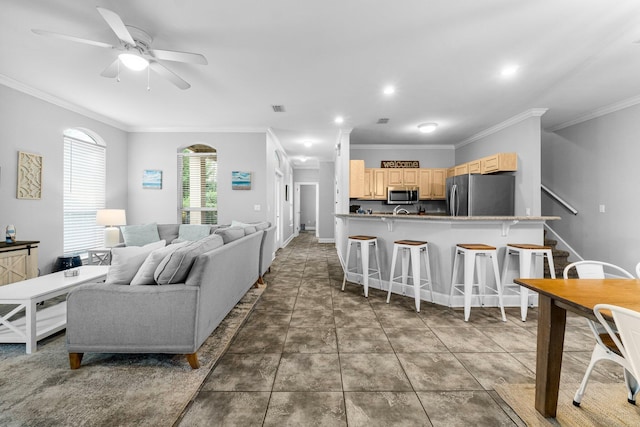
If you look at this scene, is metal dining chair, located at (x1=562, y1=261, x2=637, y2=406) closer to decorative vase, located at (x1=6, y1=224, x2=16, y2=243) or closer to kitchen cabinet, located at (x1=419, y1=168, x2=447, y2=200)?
kitchen cabinet, located at (x1=419, y1=168, x2=447, y2=200)

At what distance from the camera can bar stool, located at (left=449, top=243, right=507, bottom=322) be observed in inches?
111

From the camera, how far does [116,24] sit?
202cm

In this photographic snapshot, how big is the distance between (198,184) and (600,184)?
23.1ft

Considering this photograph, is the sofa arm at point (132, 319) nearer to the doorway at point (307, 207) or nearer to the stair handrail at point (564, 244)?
the stair handrail at point (564, 244)

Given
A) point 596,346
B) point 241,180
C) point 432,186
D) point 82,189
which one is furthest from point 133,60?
point 432,186

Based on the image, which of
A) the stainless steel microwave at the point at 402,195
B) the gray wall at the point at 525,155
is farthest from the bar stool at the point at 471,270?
the stainless steel microwave at the point at 402,195

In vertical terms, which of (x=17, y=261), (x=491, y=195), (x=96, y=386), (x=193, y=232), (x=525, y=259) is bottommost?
(x=96, y=386)

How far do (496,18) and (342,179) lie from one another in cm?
362

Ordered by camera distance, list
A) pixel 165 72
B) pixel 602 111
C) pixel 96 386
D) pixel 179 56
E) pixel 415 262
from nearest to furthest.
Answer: pixel 96 386 → pixel 179 56 → pixel 165 72 → pixel 415 262 → pixel 602 111

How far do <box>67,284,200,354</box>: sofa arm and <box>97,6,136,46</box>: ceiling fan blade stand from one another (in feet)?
6.05

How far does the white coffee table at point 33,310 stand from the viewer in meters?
2.11

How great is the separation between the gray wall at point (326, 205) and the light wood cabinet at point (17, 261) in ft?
21.8

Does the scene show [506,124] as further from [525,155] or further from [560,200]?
[560,200]

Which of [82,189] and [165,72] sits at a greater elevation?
[165,72]
